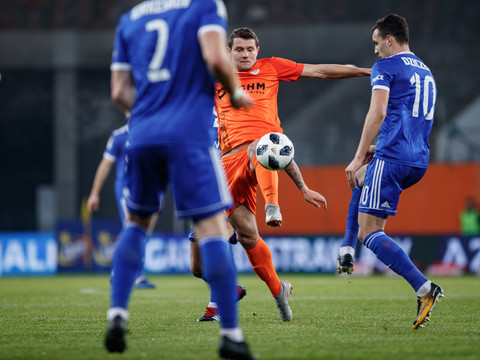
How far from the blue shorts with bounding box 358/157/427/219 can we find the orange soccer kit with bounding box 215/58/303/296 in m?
0.72

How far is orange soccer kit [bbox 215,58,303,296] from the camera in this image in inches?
222

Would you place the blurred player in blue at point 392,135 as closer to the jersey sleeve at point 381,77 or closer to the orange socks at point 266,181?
the jersey sleeve at point 381,77

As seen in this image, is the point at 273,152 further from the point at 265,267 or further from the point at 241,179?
the point at 265,267

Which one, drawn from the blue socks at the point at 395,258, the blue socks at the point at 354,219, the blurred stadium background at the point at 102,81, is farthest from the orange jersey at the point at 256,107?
the blurred stadium background at the point at 102,81

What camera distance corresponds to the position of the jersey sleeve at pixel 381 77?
5.22 metres

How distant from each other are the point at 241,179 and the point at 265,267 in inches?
29.2

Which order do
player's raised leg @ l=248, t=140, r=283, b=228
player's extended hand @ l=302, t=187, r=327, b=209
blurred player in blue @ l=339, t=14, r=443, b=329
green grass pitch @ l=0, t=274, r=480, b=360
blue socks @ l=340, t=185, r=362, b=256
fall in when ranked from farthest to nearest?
1. blue socks @ l=340, t=185, r=362, b=256
2. player's raised leg @ l=248, t=140, r=283, b=228
3. blurred player in blue @ l=339, t=14, r=443, b=329
4. player's extended hand @ l=302, t=187, r=327, b=209
5. green grass pitch @ l=0, t=274, r=480, b=360

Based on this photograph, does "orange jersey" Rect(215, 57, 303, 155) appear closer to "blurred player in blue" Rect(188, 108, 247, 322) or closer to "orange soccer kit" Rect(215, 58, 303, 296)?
"orange soccer kit" Rect(215, 58, 303, 296)

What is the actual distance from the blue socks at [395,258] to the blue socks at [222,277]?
6.36 ft

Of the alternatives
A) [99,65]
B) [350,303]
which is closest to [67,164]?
[99,65]

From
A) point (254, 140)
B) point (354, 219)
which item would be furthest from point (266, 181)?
point (354, 219)

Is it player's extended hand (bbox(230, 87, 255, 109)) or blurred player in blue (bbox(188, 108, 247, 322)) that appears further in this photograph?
blurred player in blue (bbox(188, 108, 247, 322))

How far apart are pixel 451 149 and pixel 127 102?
16.2 meters

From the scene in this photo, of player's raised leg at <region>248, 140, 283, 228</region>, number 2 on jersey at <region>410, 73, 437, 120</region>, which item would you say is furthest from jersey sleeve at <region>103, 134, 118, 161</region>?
number 2 on jersey at <region>410, 73, 437, 120</region>
